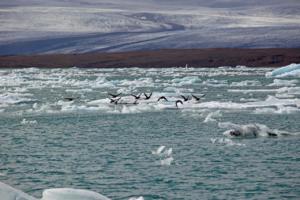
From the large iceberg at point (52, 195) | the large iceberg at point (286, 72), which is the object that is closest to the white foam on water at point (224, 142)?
the large iceberg at point (52, 195)

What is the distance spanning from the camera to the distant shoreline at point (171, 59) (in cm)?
5800

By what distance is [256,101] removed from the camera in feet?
79.8

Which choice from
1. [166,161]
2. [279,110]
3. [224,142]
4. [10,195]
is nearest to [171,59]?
[279,110]

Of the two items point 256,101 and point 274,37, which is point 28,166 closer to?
point 256,101

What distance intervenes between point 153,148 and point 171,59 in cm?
4802

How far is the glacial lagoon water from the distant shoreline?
3303 centimetres

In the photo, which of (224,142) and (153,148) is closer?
(153,148)

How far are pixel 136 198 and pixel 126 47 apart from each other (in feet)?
228

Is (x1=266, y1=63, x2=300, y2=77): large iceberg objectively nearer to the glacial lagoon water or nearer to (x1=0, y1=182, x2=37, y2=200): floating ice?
the glacial lagoon water

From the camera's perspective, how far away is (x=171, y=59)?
204 feet

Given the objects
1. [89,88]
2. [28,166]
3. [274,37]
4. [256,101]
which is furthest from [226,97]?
[274,37]

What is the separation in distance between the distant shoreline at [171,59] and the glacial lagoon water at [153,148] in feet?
108

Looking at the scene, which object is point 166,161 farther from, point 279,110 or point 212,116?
point 279,110

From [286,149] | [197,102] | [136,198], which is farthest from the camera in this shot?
[197,102]
